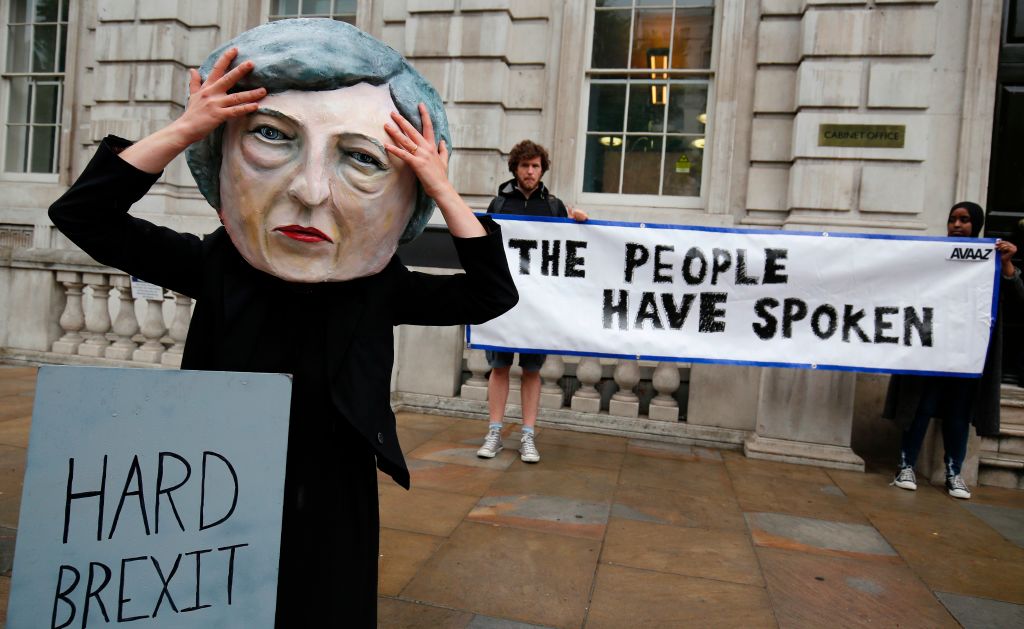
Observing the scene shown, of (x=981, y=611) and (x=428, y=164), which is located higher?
(x=428, y=164)

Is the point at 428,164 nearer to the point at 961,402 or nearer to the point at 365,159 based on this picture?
the point at 365,159

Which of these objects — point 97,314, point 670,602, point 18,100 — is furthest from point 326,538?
point 18,100

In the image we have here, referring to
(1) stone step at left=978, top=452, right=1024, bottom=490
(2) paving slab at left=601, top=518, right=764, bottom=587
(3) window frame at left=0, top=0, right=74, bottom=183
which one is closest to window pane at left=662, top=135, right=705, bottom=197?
(1) stone step at left=978, top=452, right=1024, bottom=490

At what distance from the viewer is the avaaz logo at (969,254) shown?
14.6 ft

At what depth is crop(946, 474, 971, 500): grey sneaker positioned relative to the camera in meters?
4.38

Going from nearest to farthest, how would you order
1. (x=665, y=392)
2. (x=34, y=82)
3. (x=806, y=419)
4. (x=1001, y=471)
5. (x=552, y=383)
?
1. (x=1001, y=471)
2. (x=806, y=419)
3. (x=665, y=392)
4. (x=552, y=383)
5. (x=34, y=82)

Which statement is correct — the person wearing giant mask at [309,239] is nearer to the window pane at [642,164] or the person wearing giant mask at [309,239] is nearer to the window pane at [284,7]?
the window pane at [642,164]

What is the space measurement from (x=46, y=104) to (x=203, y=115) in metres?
10.2

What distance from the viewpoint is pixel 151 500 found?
1.29 m

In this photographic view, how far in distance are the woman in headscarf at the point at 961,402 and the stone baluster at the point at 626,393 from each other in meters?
1.91

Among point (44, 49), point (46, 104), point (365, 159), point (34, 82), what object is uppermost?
point (44, 49)

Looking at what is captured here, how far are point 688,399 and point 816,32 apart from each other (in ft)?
11.1

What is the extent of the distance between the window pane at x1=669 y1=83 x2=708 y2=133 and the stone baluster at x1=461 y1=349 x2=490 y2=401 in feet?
10.3

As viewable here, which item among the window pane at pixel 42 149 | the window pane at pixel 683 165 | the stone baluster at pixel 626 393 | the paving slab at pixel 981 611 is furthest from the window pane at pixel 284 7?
the paving slab at pixel 981 611
